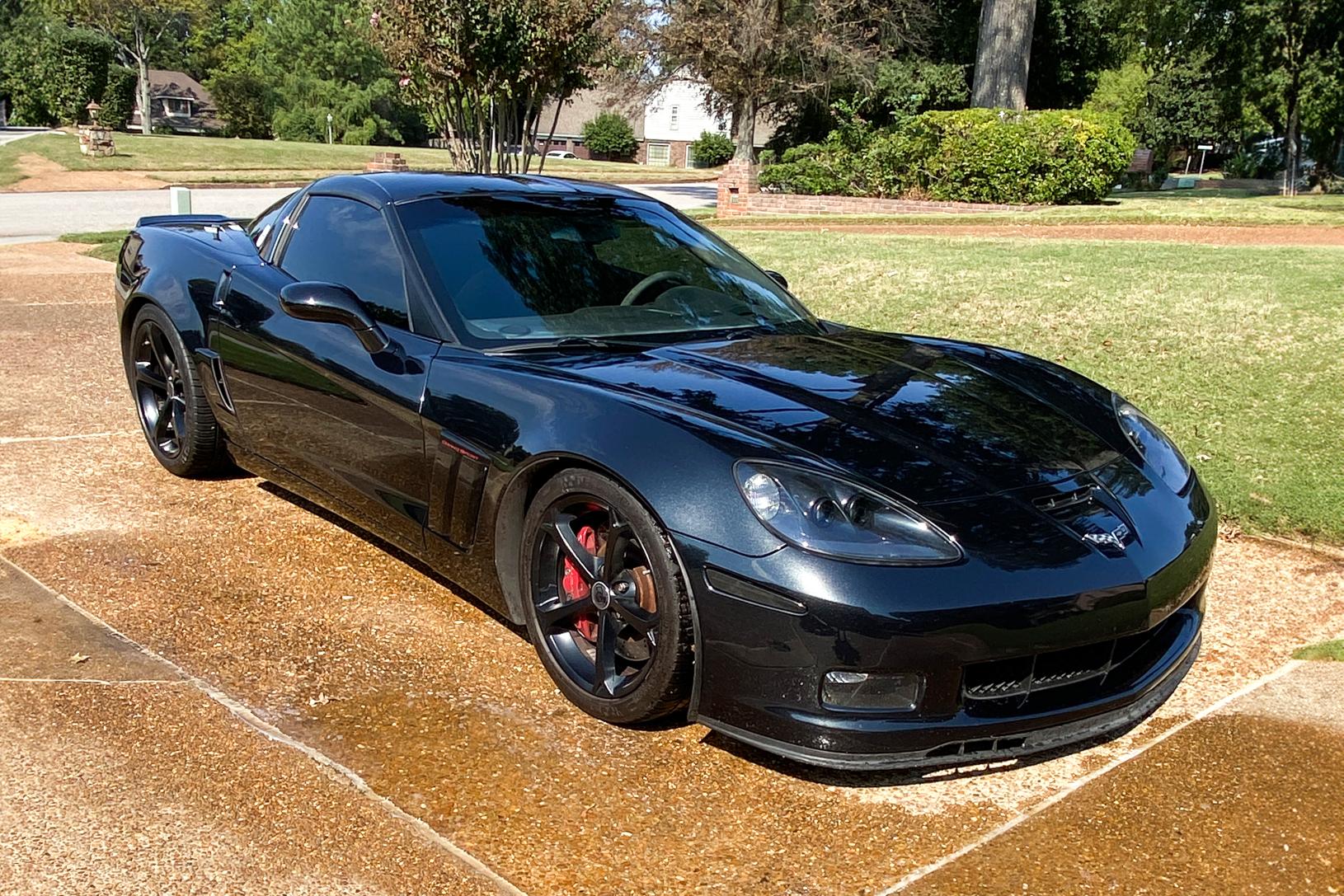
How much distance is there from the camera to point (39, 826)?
106 inches

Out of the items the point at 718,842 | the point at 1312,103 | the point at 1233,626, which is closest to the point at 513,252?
the point at 718,842

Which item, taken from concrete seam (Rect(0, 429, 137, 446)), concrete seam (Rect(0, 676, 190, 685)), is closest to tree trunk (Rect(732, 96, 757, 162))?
concrete seam (Rect(0, 429, 137, 446))

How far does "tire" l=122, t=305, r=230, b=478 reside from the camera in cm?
507

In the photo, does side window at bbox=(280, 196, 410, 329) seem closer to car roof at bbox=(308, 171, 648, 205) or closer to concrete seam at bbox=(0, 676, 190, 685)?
car roof at bbox=(308, 171, 648, 205)

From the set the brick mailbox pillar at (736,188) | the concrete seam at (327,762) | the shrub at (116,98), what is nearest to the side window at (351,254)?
the concrete seam at (327,762)

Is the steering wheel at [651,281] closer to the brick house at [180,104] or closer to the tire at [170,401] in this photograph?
the tire at [170,401]

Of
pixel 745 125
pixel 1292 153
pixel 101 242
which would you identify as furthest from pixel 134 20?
pixel 1292 153

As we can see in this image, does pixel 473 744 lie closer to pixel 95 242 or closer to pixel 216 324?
pixel 216 324

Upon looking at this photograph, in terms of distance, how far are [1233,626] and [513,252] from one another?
9.00 ft

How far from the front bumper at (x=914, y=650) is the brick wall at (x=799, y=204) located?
17.3 m

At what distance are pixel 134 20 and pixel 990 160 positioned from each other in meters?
64.2

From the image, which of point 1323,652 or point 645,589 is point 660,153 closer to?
point 1323,652

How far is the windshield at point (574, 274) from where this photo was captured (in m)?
3.92

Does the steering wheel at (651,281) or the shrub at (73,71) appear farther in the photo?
the shrub at (73,71)
